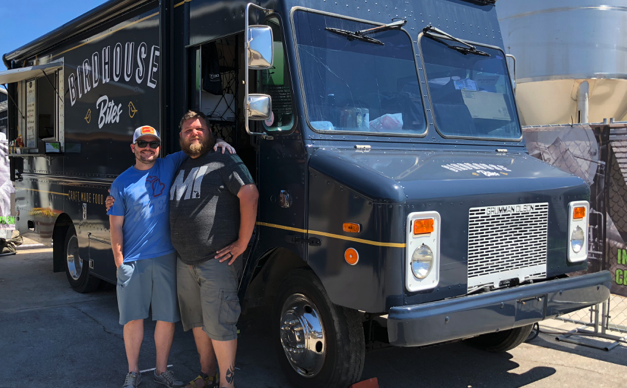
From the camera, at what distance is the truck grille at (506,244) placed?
143 inches

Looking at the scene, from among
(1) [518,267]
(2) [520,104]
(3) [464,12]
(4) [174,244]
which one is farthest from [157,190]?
(2) [520,104]

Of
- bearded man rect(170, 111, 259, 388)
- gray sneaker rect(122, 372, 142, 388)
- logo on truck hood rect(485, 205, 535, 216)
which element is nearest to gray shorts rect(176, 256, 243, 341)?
bearded man rect(170, 111, 259, 388)

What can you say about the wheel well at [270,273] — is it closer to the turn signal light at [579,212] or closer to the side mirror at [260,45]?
the side mirror at [260,45]

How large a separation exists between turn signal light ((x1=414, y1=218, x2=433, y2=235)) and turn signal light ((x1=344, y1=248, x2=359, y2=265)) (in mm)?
381

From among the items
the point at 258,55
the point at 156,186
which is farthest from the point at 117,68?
the point at 258,55

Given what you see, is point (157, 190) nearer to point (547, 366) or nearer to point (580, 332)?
point (547, 366)

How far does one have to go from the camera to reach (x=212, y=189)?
3771 millimetres

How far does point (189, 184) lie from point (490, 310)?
6.93ft

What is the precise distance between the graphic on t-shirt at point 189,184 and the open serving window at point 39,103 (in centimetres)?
366

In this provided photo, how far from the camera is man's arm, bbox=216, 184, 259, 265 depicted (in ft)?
12.2

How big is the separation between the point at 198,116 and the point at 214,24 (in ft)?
3.24

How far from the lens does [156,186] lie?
13.3 feet

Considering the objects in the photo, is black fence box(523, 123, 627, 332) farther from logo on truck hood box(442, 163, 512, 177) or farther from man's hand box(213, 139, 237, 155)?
man's hand box(213, 139, 237, 155)

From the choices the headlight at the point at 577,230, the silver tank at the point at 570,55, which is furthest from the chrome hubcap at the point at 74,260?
the silver tank at the point at 570,55
